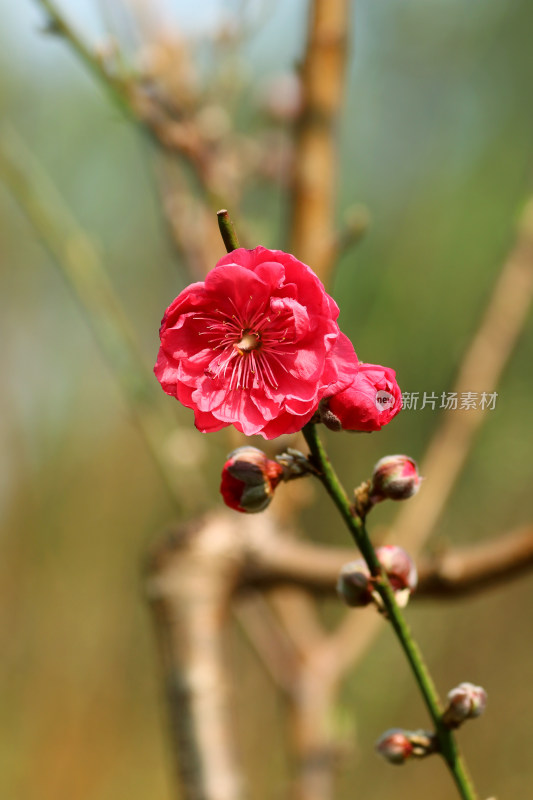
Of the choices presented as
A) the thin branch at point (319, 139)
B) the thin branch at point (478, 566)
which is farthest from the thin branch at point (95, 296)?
the thin branch at point (478, 566)

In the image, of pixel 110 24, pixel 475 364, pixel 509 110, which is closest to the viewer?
pixel 110 24

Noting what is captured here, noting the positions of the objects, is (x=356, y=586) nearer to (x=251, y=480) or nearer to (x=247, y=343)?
(x=251, y=480)

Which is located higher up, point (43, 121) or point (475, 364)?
point (43, 121)

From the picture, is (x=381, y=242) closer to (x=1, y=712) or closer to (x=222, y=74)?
(x=222, y=74)

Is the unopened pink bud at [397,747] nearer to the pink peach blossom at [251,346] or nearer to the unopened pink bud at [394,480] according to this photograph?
the unopened pink bud at [394,480]

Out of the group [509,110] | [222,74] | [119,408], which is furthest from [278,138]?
[119,408]

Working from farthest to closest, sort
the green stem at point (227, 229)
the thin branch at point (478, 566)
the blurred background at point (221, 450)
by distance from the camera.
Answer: the blurred background at point (221, 450) < the thin branch at point (478, 566) < the green stem at point (227, 229)

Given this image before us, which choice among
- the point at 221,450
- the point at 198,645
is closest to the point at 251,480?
the point at 198,645
